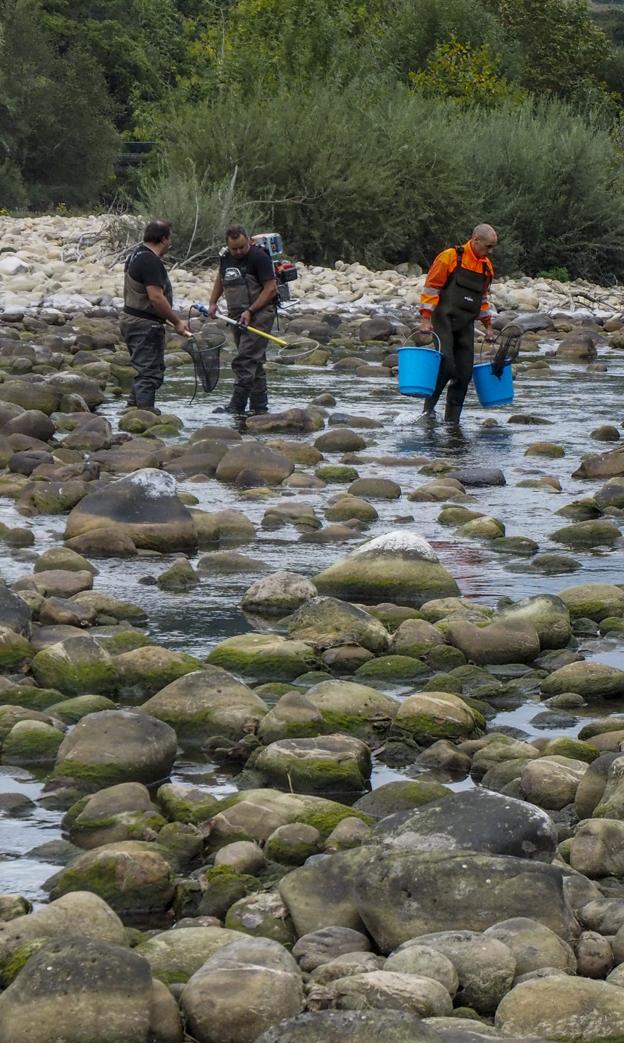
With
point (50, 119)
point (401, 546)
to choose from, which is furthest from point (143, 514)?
point (50, 119)

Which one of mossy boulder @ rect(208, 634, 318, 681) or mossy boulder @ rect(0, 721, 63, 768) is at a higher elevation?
mossy boulder @ rect(0, 721, 63, 768)

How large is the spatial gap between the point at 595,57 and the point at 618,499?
4203 cm

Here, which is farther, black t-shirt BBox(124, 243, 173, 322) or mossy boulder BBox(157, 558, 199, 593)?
black t-shirt BBox(124, 243, 173, 322)

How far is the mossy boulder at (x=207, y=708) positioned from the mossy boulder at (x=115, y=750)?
31 centimetres

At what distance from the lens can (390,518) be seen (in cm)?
950

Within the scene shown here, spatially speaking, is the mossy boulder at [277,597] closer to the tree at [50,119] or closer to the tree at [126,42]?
the tree at [50,119]

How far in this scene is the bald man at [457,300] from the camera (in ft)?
41.8

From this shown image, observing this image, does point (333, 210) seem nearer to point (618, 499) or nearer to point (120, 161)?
point (618, 499)

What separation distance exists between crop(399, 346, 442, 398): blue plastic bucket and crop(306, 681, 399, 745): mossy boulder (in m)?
7.70

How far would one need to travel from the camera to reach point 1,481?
10242 mm

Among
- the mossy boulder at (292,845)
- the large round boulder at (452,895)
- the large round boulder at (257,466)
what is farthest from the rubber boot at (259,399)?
the large round boulder at (452,895)

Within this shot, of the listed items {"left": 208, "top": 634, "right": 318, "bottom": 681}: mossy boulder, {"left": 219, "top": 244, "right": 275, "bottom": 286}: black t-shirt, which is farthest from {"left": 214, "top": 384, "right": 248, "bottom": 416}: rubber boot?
{"left": 208, "top": 634, "right": 318, "bottom": 681}: mossy boulder

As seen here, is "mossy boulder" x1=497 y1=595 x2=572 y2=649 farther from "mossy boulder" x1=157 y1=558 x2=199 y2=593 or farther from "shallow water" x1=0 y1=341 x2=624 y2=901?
"mossy boulder" x1=157 y1=558 x2=199 y2=593

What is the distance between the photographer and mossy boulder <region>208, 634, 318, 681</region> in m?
6.10
